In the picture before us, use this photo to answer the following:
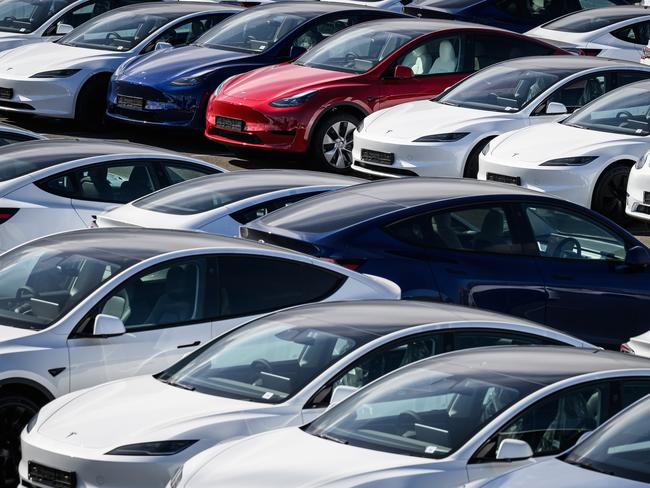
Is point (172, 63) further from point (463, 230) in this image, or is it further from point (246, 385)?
point (246, 385)

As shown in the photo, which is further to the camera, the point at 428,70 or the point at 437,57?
the point at 437,57

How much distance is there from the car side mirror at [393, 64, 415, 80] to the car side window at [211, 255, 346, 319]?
8.40m

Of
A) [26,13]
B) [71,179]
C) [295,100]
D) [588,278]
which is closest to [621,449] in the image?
[588,278]

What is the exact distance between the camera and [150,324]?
9.60m

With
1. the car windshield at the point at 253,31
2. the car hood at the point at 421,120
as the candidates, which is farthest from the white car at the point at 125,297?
the car windshield at the point at 253,31

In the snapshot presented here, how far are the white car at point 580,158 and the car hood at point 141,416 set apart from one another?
7.47 meters

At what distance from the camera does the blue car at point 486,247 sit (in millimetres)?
11086

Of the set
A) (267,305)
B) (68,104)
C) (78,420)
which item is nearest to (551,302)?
(267,305)

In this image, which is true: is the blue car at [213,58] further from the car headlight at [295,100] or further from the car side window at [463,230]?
the car side window at [463,230]

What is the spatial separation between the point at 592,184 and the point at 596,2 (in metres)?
9.57

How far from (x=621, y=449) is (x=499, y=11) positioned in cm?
1693

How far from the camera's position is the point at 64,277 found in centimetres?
978

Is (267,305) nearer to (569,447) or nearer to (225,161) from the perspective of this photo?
(569,447)

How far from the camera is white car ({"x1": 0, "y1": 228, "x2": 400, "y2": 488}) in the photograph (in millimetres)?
9164
